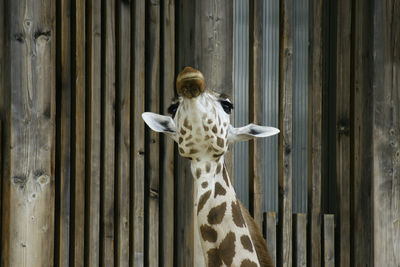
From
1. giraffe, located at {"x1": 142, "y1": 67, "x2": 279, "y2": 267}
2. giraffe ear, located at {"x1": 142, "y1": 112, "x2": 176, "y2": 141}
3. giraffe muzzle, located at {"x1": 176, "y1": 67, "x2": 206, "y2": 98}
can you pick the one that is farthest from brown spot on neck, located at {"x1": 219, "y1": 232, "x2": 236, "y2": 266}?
giraffe muzzle, located at {"x1": 176, "y1": 67, "x2": 206, "y2": 98}

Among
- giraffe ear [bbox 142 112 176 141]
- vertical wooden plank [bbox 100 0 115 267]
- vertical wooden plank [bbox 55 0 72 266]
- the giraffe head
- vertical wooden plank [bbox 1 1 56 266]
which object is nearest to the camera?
the giraffe head

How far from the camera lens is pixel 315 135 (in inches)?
163

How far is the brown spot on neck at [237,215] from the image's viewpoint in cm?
267

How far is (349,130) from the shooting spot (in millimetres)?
4199

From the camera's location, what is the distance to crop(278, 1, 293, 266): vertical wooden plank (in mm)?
3978

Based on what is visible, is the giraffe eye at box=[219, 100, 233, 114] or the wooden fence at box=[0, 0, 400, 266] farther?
the wooden fence at box=[0, 0, 400, 266]

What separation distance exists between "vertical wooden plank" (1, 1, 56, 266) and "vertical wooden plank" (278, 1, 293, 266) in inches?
54.1

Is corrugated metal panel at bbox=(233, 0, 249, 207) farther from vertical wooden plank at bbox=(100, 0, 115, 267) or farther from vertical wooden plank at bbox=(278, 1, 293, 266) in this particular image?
vertical wooden plank at bbox=(100, 0, 115, 267)

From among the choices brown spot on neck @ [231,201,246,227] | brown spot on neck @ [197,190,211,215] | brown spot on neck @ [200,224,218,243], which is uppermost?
brown spot on neck @ [197,190,211,215]

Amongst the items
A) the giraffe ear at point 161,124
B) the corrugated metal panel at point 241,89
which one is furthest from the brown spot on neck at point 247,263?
the corrugated metal panel at point 241,89

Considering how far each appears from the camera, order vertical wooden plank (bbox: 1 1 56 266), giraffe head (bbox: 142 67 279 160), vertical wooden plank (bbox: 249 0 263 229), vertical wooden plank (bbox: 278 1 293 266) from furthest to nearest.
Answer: vertical wooden plank (bbox: 278 1 293 266) < vertical wooden plank (bbox: 249 0 263 229) < vertical wooden plank (bbox: 1 1 56 266) < giraffe head (bbox: 142 67 279 160)

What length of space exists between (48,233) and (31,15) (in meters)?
1.13

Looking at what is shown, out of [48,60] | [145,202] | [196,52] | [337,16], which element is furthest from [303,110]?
[48,60]

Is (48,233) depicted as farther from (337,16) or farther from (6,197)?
(337,16)
